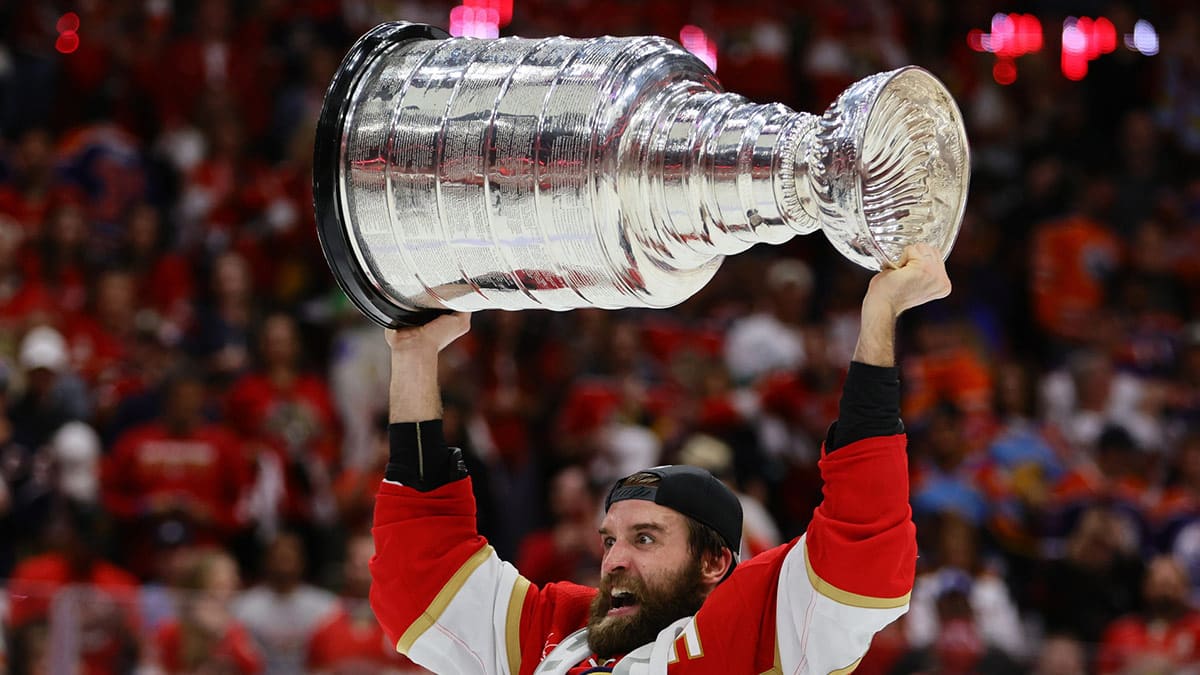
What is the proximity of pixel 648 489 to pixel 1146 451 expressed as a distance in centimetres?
466

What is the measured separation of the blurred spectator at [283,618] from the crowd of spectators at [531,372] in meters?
0.01

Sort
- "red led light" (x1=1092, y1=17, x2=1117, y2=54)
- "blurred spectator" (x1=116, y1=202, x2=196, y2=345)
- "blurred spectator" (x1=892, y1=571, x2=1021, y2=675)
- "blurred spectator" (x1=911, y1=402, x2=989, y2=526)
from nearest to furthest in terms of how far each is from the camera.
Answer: "blurred spectator" (x1=892, y1=571, x2=1021, y2=675) → "blurred spectator" (x1=911, y1=402, x2=989, y2=526) → "blurred spectator" (x1=116, y1=202, x2=196, y2=345) → "red led light" (x1=1092, y1=17, x2=1117, y2=54)

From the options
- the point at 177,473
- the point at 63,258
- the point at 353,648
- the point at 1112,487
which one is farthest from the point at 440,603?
the point at 63,258

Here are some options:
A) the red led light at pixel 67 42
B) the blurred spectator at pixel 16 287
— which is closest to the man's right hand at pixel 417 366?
the blurred spectator at pixel 16 287

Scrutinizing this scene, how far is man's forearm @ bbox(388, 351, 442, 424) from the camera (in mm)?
3354

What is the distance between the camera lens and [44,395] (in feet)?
22.2

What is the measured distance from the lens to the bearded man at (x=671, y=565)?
2.72 meters

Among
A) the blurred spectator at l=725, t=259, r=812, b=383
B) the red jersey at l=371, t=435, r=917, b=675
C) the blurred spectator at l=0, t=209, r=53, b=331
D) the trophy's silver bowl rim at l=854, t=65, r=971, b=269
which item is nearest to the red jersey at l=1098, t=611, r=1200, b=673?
the blurred spectator at l=725, t=259, r=812, b=383

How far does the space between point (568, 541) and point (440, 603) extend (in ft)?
10.0

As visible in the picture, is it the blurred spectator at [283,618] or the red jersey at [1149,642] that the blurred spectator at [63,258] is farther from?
the red jersey at [1149,642]

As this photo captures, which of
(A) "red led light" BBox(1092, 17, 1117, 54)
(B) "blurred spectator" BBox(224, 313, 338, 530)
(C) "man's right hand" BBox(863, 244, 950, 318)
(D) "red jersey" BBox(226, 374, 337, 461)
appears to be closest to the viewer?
(C) "man's right hand" BBox(863, 244, 950, 318)

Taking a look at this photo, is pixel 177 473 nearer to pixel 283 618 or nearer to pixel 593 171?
pixel 283 618

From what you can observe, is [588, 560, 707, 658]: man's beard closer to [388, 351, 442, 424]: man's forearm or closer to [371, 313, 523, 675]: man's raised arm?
[371, 313, 523, 675]: man's raised arm

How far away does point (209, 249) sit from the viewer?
826cm
